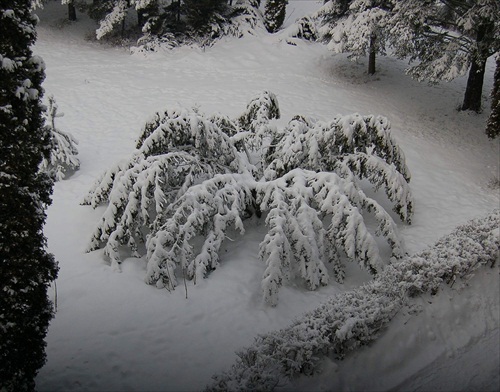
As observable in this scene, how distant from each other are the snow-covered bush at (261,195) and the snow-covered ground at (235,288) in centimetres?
37

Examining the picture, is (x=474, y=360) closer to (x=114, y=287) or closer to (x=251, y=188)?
(x=251, y=188)

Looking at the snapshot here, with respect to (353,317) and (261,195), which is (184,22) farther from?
(353,317)

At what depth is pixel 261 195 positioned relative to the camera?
667 cm

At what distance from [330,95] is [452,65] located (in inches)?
154

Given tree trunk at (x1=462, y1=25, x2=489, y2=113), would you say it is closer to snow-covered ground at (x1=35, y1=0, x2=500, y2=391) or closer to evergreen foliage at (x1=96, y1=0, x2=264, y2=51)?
snow-covered ground at (x1=35, y1=0, x2=500, y2=391)

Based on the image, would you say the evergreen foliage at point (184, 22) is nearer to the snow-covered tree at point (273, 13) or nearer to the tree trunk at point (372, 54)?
the snow-covered tree at point (273, 13)

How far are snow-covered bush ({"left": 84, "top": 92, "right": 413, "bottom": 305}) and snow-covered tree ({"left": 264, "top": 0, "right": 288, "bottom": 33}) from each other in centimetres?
1292

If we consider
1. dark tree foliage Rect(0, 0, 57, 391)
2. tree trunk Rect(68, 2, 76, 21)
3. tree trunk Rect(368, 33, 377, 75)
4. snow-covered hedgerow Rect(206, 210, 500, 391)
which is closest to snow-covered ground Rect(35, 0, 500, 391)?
snow-covered hedgerow Rect(206, 210, 500, 391)

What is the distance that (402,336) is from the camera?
4.76 m

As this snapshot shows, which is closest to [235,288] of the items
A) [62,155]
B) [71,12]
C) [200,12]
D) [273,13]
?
[62,155]

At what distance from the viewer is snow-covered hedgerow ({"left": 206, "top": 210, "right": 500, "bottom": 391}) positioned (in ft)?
12.9

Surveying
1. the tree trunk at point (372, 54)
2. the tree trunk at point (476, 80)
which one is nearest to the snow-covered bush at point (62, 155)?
the tree trunk at point (372, 54)

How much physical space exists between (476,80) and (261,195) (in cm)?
888

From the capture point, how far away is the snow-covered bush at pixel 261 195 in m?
5.84
